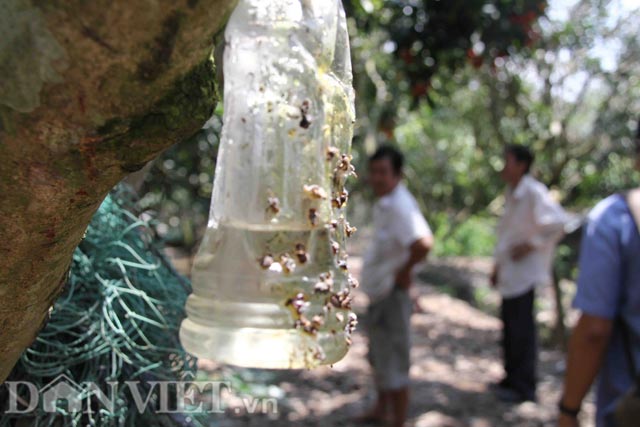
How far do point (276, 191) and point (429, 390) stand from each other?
4.75 meters

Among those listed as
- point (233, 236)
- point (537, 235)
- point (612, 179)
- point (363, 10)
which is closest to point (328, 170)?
point (233, 236)

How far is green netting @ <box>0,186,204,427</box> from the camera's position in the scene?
133cm

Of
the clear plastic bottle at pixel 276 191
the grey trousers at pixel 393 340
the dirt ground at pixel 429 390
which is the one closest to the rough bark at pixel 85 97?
the clear plastic bottle at pixel 276 191

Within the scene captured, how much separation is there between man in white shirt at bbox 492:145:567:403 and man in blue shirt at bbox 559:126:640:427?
8.40 ft

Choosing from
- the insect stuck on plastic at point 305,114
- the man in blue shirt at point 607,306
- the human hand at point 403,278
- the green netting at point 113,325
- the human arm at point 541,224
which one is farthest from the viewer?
the human arm at point 541,224

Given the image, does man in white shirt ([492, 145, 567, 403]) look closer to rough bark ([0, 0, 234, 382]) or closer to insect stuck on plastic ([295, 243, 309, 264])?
insect stuck on plastic ([295, 243, 309, 264])

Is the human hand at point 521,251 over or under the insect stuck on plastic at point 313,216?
over

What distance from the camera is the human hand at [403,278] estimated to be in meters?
3.89

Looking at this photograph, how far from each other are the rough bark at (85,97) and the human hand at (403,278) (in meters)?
3.23

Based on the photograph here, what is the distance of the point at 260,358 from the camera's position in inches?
29.9

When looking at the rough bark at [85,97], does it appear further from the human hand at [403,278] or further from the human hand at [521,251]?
the human hand at [521,251]

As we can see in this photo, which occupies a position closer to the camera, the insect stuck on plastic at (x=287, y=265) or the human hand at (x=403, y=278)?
the insect stuck on plastic at (x=287, y=265)

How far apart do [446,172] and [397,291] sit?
26.9ft

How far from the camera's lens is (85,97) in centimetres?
61
